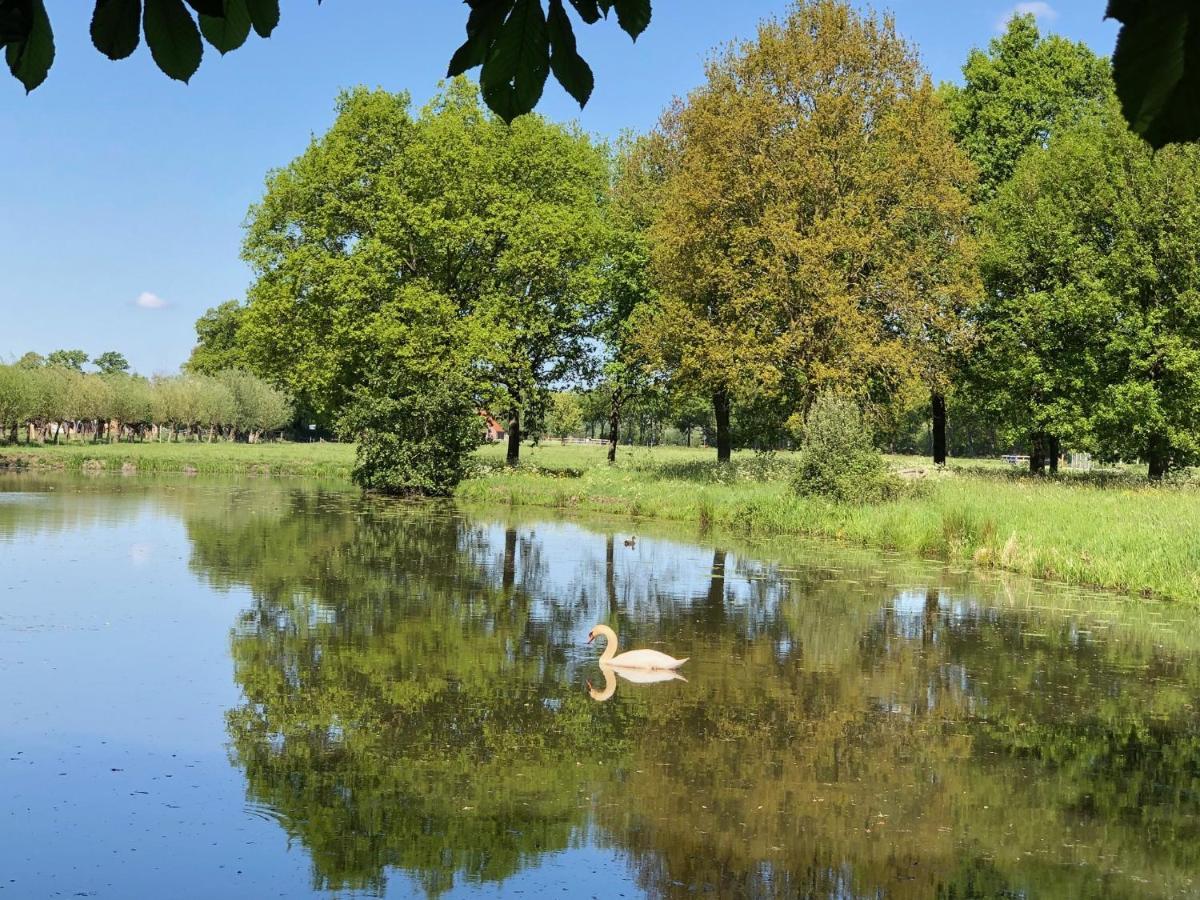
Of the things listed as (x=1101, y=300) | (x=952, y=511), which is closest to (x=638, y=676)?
(x=952, y=511)

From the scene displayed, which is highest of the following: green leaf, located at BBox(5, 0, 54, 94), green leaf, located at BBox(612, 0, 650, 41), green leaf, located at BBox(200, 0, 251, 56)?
green leaf, located at BBox(612, 0, 650, 41)

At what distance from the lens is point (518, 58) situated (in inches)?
92.5

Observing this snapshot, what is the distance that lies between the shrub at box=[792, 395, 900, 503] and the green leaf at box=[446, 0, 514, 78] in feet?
84.4

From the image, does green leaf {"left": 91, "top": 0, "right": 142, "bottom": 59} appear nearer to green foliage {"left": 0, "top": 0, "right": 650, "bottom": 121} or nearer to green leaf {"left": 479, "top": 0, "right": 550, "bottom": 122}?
green foliage {"left": 0, "top": 0, "right": 650, "bottom": 121}

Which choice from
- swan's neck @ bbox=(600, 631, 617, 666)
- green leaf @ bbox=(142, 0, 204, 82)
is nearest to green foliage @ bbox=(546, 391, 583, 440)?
swan's neck @ bbox=(600, 631, 617, 666)

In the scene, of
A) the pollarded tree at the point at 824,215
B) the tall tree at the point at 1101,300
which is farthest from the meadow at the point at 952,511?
the pollarded tree at the point at 824,215

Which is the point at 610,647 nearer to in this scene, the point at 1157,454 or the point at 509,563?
the point at 509,563

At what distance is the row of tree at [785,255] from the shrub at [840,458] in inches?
123

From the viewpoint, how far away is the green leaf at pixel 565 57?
7.82 ft

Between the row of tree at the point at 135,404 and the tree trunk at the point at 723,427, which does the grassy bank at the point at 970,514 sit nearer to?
the tree trunk at the point at 723,427

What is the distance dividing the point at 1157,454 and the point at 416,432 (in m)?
22.9

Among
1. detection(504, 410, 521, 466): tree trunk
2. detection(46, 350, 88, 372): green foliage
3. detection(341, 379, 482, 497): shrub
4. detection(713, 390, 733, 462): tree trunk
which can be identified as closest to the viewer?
detection(341, 379, 482, 497): shrub

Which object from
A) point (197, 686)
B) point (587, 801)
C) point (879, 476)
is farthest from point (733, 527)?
point (587, 801)

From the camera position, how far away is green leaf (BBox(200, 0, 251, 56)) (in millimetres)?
2326
